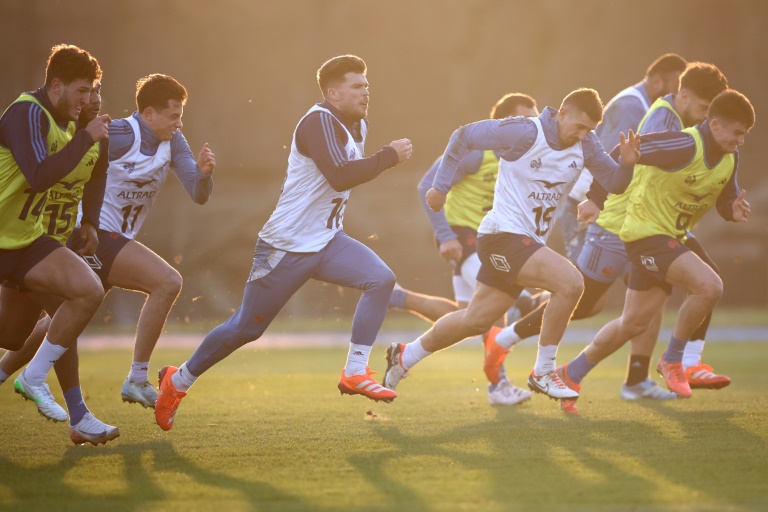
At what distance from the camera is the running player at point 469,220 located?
8734mm

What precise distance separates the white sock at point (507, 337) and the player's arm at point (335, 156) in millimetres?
2234

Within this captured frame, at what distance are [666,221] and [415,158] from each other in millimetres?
11987

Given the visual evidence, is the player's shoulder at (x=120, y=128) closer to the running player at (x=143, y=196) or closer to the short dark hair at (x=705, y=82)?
the running player at (x=143, y=196)

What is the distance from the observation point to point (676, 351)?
27.0 ft

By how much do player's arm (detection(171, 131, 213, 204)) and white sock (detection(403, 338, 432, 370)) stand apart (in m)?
1.64

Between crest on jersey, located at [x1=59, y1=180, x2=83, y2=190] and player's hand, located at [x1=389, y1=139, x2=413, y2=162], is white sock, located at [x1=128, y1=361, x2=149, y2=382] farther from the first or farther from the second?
player's hand, located at [x1=389, y1=139, x2=413, y2=162]

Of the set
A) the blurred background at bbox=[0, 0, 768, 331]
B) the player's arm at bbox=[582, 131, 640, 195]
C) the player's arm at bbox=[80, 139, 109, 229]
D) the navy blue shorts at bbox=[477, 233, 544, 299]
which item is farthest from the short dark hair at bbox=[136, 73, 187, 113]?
the blurred background at bbox=[0, 0, 768, 331]

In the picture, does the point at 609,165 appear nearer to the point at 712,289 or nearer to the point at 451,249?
the point at 712,289

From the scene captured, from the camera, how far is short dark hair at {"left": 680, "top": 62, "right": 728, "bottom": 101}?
8.05m

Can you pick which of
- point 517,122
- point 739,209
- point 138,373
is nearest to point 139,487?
point 138,373

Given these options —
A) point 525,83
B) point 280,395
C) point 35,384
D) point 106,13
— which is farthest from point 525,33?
point 35,384

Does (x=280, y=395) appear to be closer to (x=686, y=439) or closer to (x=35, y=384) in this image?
(x=35, y=384)

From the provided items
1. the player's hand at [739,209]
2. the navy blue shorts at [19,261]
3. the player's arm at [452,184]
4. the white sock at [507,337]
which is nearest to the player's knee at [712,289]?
the player's hand at [739,209]

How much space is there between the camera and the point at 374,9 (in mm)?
19953
